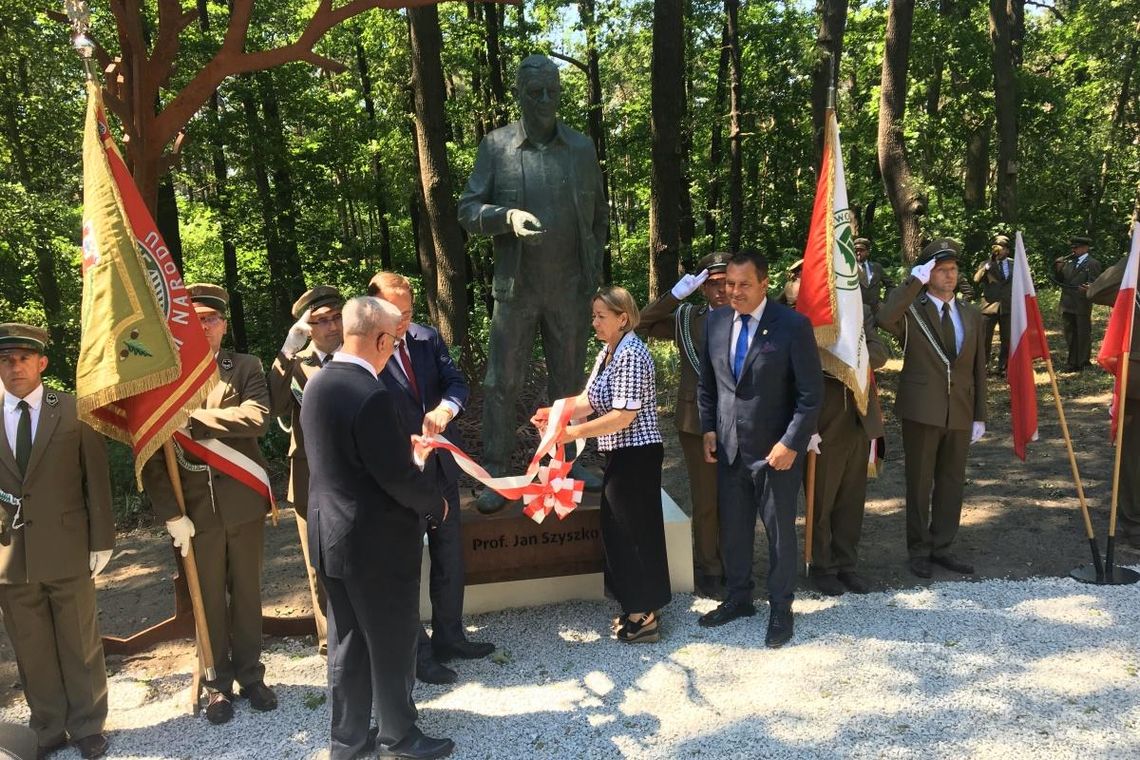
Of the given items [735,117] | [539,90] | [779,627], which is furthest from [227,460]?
[735,117]

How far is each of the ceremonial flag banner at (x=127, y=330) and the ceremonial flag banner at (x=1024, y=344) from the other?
4.66 metres

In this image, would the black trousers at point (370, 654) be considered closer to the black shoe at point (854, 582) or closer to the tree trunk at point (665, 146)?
the black shoe at point (854, 582)

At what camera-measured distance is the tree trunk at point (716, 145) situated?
18891 mm

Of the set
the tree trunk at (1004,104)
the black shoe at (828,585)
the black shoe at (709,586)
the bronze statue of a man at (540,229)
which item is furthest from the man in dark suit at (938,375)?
the tree trunk at (1004,104)

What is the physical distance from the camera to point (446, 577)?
3.97 m

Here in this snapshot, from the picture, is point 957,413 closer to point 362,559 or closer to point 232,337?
point 362,559

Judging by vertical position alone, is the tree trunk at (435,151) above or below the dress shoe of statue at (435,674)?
above

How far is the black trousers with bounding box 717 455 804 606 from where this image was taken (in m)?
Answer: 4.03

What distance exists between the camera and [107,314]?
334 cm

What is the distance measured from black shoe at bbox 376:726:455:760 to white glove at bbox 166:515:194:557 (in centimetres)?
122

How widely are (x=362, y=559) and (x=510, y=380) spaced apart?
7.24 ft

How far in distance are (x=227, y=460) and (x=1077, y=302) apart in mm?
11238

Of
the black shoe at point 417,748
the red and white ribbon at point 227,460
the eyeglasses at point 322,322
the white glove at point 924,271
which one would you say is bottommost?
the black shoe at point 417,748

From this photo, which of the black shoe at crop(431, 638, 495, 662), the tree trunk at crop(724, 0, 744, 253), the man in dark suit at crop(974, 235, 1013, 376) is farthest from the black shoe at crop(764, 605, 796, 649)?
the tree trunk at crop(724, 0, 744, 253)
